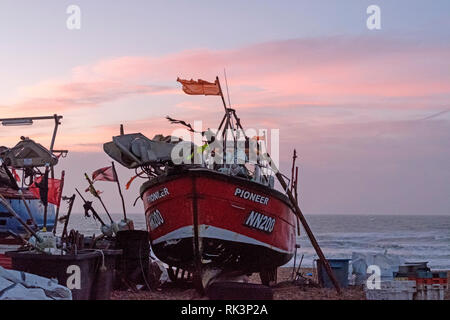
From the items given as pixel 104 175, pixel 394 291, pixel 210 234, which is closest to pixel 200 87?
pixel 104 175

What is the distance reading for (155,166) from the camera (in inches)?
722

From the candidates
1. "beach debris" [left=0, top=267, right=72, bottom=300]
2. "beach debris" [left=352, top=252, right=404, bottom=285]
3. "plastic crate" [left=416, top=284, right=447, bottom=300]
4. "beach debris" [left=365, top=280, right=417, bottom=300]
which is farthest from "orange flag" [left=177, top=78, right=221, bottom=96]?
"beach debris" [left=0, top=267, right=72, bottom=300]

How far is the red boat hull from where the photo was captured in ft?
55.5

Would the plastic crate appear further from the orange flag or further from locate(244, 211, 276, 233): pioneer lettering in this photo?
the orange flag

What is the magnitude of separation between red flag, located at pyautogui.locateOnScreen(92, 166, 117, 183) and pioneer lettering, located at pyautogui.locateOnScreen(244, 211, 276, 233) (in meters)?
5.72

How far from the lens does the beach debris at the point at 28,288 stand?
1162 centimetres

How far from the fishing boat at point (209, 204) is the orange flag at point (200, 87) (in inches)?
45.3

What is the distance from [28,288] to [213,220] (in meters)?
5.99

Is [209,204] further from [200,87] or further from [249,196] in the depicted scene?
[200,87]

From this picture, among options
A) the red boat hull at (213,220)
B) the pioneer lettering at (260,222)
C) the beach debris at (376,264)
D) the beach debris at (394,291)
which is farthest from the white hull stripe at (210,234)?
the beach debris at (376,264)
